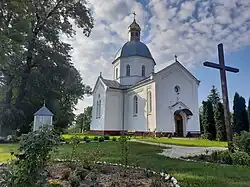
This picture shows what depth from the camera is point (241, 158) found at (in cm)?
685

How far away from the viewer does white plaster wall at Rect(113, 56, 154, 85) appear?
28.0 m

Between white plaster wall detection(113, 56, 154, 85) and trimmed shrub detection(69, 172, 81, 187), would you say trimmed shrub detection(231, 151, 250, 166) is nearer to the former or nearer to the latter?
trimmed shrub detection(69, 172, 81, 187)

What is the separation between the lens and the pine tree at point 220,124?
19.2 meters

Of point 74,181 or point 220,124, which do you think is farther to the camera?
point 220,124

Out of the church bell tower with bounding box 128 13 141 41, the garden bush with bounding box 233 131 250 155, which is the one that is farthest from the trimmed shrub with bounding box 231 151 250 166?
the church bell tower with bounding box 128 13 141 41

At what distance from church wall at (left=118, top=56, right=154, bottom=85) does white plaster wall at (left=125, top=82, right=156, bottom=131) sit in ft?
8.09

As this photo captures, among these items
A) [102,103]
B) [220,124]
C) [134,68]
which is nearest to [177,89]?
[220,124]

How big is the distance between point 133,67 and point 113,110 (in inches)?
250

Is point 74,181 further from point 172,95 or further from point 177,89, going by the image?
point 177,89

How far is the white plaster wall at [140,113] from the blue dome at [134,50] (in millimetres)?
5588

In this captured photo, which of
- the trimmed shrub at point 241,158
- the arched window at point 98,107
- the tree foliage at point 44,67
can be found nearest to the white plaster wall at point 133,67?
the arched window at point 98,107

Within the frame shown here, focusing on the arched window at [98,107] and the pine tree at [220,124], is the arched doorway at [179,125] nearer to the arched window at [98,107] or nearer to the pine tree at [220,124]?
the pine tree at [220,124]

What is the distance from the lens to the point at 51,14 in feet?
63.4

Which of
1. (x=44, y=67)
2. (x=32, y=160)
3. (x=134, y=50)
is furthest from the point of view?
(x=134, y=50)
